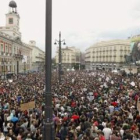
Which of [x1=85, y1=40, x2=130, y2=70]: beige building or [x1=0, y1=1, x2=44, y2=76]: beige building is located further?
[x1=85, y1=40, x2=130, y2=70]: beige building

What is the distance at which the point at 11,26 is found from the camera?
83.5m

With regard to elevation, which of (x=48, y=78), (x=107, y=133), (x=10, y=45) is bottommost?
(x=107, y=133)

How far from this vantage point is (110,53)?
119 m

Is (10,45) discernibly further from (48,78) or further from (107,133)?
(48,78)

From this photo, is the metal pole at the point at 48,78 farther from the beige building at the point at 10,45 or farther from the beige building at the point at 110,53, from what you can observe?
the beige building at the point at 110,53

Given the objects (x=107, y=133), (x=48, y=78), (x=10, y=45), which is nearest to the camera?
(x=48, y=78)

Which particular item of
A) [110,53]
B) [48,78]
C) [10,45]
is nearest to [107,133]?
[48,78]

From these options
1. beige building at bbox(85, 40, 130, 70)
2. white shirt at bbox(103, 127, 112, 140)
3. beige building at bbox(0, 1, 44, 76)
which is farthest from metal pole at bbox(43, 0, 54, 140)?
beige building at bbox(85, 40, 130, 70)

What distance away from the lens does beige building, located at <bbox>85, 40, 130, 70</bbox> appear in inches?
4515

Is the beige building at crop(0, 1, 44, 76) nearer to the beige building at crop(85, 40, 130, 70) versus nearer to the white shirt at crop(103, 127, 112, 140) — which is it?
the beige building at crop(85, 40, 130, 70)

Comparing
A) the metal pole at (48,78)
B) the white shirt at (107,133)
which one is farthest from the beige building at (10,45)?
the metal pole at (48,78)

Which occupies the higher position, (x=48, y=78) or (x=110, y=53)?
(x=110, y=53)

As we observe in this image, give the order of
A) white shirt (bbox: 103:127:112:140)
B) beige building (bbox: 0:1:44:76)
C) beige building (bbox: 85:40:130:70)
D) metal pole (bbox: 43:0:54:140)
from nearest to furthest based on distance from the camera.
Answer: metal pole (bbox: 43:0:54:140)
white shirt (bbox: 103:127:112:140)
beige building (bbox: 0:1:44:76)
beige building (bbox: 85:40:130:70)

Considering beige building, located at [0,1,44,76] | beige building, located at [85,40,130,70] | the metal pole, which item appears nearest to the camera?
the metal pole
